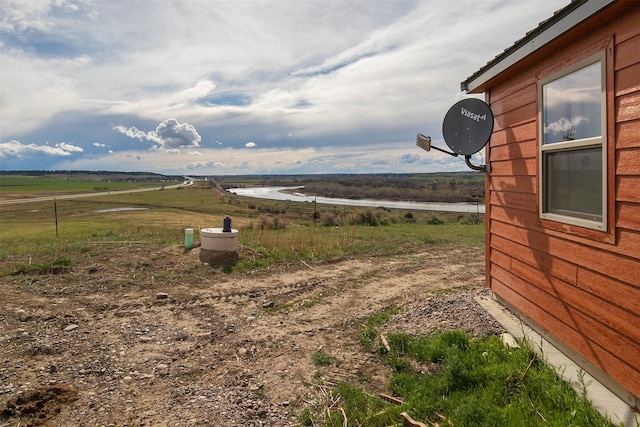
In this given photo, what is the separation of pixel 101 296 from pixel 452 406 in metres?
5.87

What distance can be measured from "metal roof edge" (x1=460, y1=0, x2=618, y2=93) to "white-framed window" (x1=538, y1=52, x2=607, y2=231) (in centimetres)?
33

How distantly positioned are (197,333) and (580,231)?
441 cm

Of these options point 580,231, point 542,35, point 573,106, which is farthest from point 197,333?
point 542,35

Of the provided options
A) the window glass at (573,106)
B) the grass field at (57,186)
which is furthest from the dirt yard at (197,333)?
the grass field at (57,186)

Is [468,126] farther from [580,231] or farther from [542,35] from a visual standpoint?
[580,231]

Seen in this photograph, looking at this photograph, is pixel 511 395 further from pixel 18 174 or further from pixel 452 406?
pixel 18 174

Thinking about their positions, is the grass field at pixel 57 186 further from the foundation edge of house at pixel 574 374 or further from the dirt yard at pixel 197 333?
the foundation edge of house at pixel 574 374

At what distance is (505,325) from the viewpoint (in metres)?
4.60

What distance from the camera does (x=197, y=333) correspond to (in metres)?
5.27

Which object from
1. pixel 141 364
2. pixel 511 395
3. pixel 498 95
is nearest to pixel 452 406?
pixel 511 395

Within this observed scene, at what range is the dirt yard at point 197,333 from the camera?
350 centimetres

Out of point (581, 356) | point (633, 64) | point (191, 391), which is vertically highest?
point (633, 64)

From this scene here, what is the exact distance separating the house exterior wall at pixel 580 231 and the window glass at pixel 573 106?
148 millimetres

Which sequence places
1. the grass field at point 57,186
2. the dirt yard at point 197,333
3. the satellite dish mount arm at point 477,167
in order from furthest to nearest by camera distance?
the grass field at point 57,186
the satellite dish mount arm at point 477,167
the dirt yard at point 197,333
